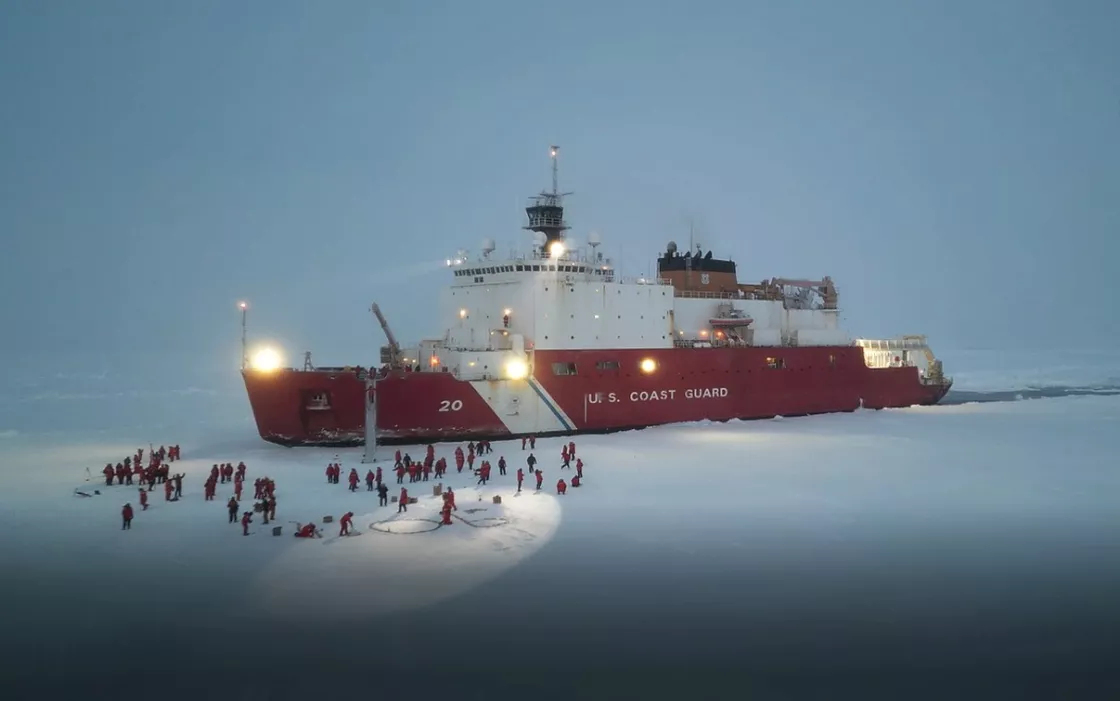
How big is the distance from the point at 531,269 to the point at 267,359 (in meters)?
9.61

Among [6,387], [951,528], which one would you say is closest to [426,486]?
[951,528]

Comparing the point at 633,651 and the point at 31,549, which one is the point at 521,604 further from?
the point at 31,549

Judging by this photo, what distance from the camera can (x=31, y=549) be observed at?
1388cm

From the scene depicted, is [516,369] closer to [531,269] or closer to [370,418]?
[531,269]

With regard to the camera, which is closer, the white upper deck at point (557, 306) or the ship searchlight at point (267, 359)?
the ship searchlight at point (267, 359)

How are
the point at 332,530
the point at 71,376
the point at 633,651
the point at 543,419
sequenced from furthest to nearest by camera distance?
1. the point at 71,376
2. the point at 543,419
3. the point at 332,530
4. the point at 633,651

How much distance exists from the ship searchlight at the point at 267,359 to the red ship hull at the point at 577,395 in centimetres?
37

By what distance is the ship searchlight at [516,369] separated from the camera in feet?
86.8

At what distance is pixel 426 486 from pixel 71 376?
251 feet

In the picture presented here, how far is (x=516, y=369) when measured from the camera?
2662 centimetres

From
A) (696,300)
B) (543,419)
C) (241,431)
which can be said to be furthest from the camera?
(696,300)

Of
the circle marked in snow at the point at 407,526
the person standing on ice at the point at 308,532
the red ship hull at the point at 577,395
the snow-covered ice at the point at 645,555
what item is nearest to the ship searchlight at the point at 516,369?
the red ship hull at the point at 577,395

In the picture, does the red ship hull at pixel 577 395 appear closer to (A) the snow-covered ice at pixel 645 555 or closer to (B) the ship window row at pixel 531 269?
(A) the snow-covered ice at pixel 645 555

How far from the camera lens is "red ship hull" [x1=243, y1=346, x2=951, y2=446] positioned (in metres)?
24.0
